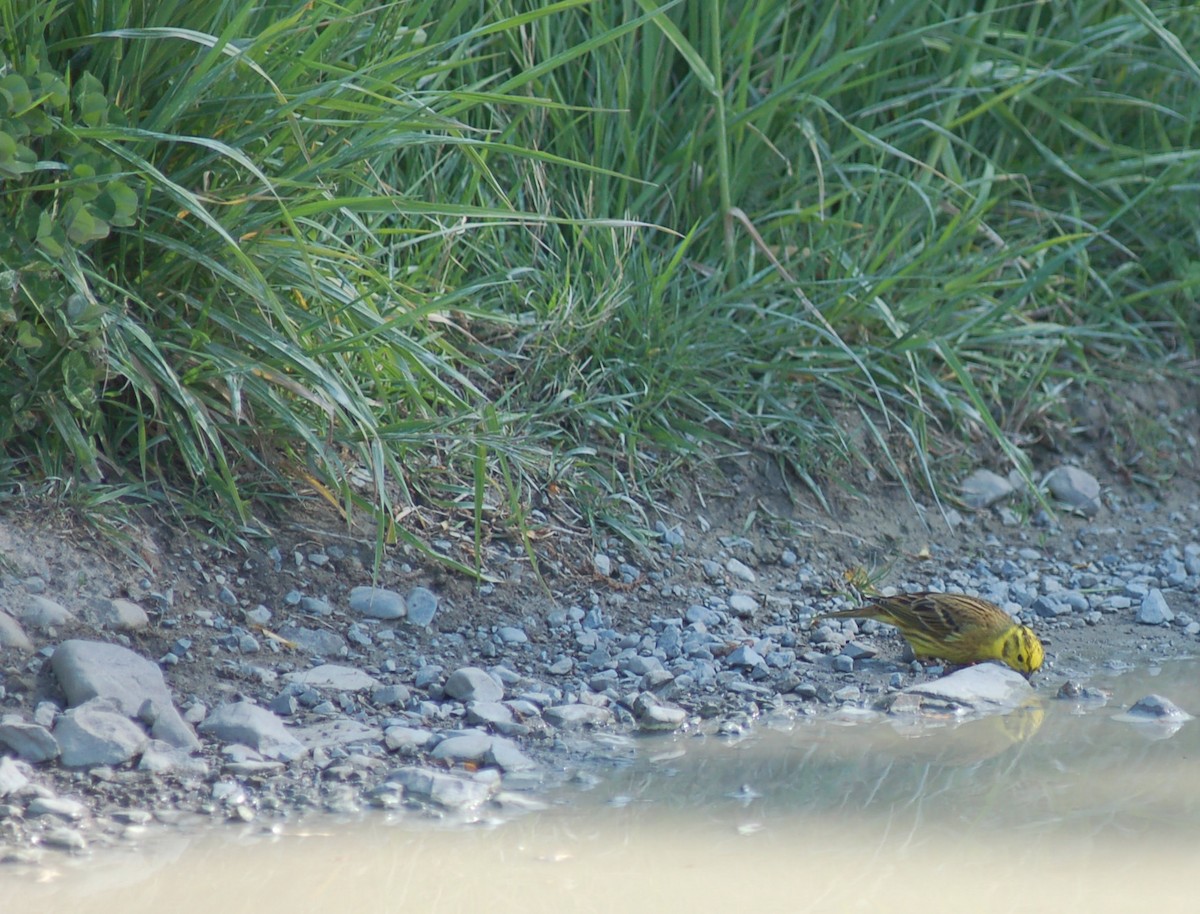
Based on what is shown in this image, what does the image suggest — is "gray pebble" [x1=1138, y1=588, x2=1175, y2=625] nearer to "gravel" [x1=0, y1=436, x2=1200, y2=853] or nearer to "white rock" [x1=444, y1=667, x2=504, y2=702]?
"gravel" [x1=0, y1=436, x2=1200, y2=853]

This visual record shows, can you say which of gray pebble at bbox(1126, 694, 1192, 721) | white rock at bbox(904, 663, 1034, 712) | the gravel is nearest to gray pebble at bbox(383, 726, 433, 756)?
the gravel

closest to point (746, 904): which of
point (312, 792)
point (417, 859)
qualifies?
point (417, 859)

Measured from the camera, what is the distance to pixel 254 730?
2.52m

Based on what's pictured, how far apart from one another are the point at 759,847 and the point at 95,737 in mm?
1118

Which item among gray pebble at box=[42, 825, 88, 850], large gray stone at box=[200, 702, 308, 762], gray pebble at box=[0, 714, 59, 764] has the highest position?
gray pebble at box=[0, 714, 59, 764]

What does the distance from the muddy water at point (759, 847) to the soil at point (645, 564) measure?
11.6 inches

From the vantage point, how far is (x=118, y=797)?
231cm

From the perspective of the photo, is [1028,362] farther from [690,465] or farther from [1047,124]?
[690,465]

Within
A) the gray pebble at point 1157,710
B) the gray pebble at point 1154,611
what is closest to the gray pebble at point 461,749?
the gray pebble at point 1157,710

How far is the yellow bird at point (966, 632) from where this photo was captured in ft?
10.2

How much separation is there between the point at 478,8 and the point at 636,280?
914mm

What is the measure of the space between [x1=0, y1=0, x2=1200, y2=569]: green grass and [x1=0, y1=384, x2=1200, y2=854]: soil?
4.0 inches

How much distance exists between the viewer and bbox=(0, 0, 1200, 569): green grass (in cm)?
292

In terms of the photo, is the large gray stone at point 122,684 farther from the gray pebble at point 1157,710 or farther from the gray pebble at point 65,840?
the gray pebble at point 1157,710
